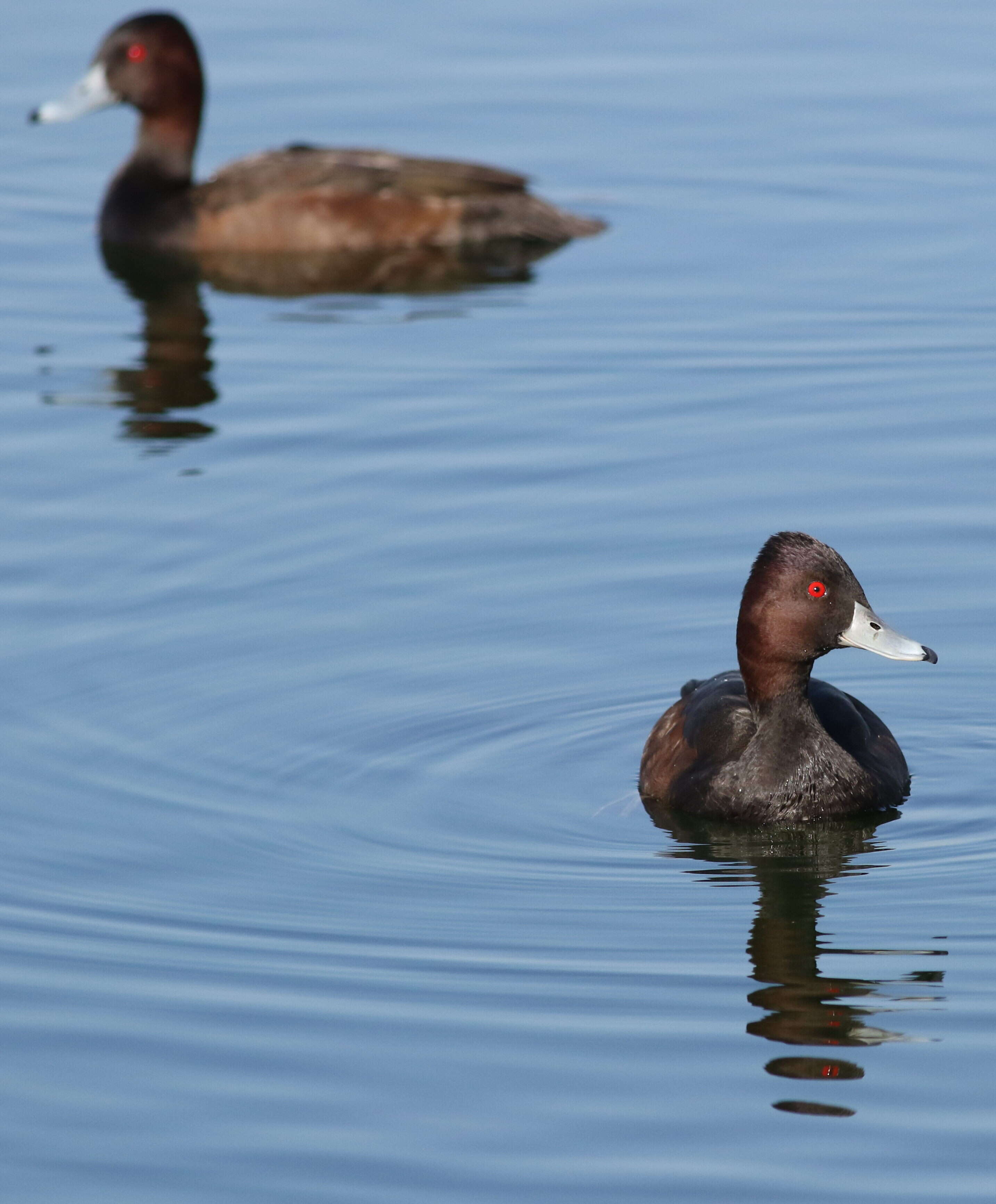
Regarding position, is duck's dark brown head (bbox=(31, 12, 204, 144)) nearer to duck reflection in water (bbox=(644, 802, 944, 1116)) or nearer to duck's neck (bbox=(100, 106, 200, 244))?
duck's neck (bbox=(100, 106, 200, 244))

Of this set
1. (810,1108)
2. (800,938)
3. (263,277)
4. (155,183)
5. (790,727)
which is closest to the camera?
(810,1108)

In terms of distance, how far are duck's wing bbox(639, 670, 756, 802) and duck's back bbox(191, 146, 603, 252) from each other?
7.46 metres

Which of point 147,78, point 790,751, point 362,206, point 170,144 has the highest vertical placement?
point 147,78

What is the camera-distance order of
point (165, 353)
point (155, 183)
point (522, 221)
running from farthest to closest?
point (155, 183)
point (522, 221)
point (165, 353)

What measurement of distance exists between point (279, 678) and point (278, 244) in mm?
7617

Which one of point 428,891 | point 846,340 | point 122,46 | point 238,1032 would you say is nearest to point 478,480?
point 846,340

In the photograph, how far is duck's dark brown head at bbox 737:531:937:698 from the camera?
8.59 meters

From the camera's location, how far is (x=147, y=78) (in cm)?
Result: 1722

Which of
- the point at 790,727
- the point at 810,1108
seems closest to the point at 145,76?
the point at 790,727

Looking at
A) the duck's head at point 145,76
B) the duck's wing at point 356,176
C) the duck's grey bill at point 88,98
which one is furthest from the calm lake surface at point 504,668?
the duck's wing at point 356,176

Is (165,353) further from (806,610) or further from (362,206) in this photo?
(806,610)

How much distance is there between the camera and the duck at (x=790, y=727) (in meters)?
8.62

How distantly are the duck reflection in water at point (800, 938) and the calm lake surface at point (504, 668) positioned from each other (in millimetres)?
23

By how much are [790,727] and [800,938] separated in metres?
1.29
